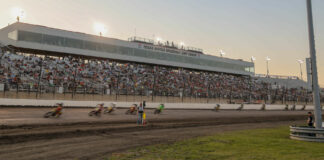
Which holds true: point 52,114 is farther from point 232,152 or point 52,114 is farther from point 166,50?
point 166,50

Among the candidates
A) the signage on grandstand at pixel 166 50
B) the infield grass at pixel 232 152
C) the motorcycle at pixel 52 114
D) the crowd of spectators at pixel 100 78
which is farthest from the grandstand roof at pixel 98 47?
the infield grass at pixel 232 152

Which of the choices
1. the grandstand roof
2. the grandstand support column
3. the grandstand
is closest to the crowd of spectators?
the grandstand

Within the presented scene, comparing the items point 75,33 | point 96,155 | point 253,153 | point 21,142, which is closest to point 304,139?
point 253,153

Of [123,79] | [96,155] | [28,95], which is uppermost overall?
[123,79]

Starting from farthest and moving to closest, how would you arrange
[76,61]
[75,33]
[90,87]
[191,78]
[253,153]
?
1. [191,78]
2. [75,33]
3. [76,61]
4. [90,87]
5. [253,153]

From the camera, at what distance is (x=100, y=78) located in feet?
116

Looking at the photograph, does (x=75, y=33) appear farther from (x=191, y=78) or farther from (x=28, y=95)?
(x=191, y=78)

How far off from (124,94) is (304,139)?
77.5 feet

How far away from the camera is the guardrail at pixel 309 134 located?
950 centimetres

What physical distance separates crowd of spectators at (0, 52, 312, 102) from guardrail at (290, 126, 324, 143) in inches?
890

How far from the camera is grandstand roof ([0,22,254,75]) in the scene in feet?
118

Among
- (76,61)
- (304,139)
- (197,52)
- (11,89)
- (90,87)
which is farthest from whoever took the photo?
(197,52)

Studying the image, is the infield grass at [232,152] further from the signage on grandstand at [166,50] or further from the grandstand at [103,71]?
the signage on grandstand at [166,50]

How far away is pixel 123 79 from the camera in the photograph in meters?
37.8
